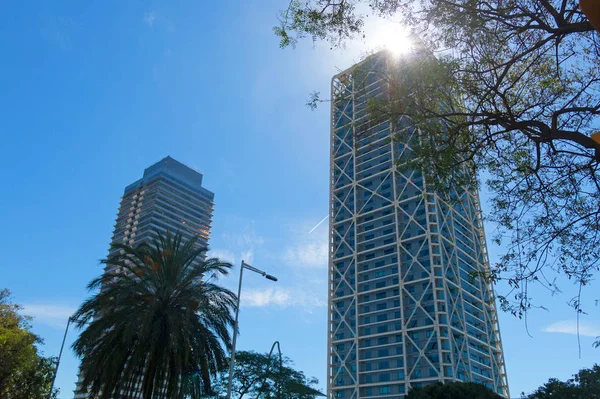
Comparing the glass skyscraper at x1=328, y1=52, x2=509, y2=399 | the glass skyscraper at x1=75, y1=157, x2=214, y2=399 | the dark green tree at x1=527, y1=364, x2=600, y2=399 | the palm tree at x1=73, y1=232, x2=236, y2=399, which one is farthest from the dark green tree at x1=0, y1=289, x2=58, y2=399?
the glass skyscraper at x1=75, y1=157, x2=214, y2=399

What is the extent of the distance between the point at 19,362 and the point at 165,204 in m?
119

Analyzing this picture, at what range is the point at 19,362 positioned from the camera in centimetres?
2956

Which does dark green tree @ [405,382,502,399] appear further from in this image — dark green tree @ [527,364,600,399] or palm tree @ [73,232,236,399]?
palm tree @ [73,232,236,399]

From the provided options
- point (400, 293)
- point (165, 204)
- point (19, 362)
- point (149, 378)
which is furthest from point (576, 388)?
point (165, 204)

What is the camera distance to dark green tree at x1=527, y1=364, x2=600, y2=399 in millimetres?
29859

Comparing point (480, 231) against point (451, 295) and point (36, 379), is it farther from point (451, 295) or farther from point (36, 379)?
point (36, 379)

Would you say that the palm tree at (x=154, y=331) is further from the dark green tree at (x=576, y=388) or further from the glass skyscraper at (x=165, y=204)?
the glass skyscraper at (x=165, y=204)

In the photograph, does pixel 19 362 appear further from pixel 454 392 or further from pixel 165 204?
pixel 165 204

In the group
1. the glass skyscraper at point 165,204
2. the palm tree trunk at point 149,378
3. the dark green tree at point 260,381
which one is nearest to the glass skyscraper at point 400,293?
the dark green tree at point 260,381

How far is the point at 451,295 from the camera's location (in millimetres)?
72938

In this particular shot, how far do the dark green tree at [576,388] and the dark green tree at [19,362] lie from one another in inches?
1356

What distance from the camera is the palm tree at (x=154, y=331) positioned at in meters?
17.5

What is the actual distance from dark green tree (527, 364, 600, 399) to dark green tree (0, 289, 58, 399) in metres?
34.4

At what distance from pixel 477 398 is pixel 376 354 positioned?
49722mm
